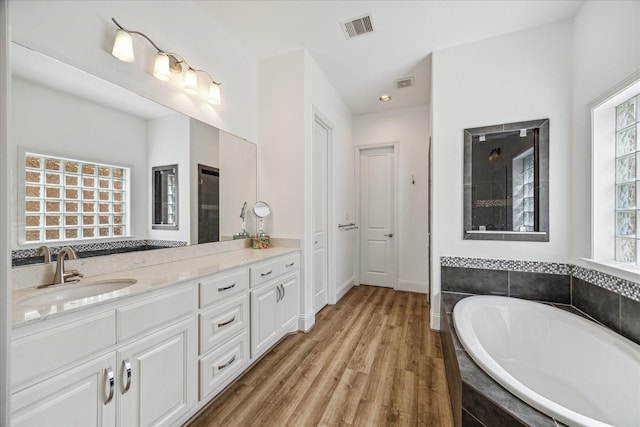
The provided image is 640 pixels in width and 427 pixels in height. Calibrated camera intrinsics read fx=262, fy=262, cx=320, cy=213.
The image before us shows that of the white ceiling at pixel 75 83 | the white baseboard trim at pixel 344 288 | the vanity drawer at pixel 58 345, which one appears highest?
the white ceiling at pixel 75 83

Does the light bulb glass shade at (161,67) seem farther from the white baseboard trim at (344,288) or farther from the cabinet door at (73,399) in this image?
the white baseboard trim at (344,288)

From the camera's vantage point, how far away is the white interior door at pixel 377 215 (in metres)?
4.04

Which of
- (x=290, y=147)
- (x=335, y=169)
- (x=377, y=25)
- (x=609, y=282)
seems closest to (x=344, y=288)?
(x=335, y=169)

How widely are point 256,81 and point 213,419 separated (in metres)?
2.86

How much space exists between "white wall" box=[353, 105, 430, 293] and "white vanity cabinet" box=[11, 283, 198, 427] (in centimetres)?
316

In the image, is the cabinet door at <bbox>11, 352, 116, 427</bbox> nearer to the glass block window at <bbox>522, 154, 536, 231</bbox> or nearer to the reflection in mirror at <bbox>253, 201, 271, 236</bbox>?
the reflection in mirror at <bbox>253, 201, 271, 236</bbox>

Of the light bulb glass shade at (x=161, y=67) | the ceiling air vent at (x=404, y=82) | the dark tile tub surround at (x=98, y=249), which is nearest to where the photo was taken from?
the dark tile tub surround at (x=98, y=249)

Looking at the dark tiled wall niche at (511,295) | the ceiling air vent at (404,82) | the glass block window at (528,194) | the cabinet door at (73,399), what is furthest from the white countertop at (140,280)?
the ceiling air vent at (404,82)

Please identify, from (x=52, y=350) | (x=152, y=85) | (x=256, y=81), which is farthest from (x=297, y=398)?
(x=256, y=81)

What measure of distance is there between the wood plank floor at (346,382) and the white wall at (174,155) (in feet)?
3.74

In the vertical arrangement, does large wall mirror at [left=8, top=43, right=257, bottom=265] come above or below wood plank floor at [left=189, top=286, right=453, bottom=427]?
above

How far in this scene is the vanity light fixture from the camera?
4.95ft

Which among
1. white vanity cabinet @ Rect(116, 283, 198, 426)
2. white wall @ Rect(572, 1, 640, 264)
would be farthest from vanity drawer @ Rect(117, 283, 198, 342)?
white wall @ Rect(572, 1, 640, 264)

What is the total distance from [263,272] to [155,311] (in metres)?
0.87
